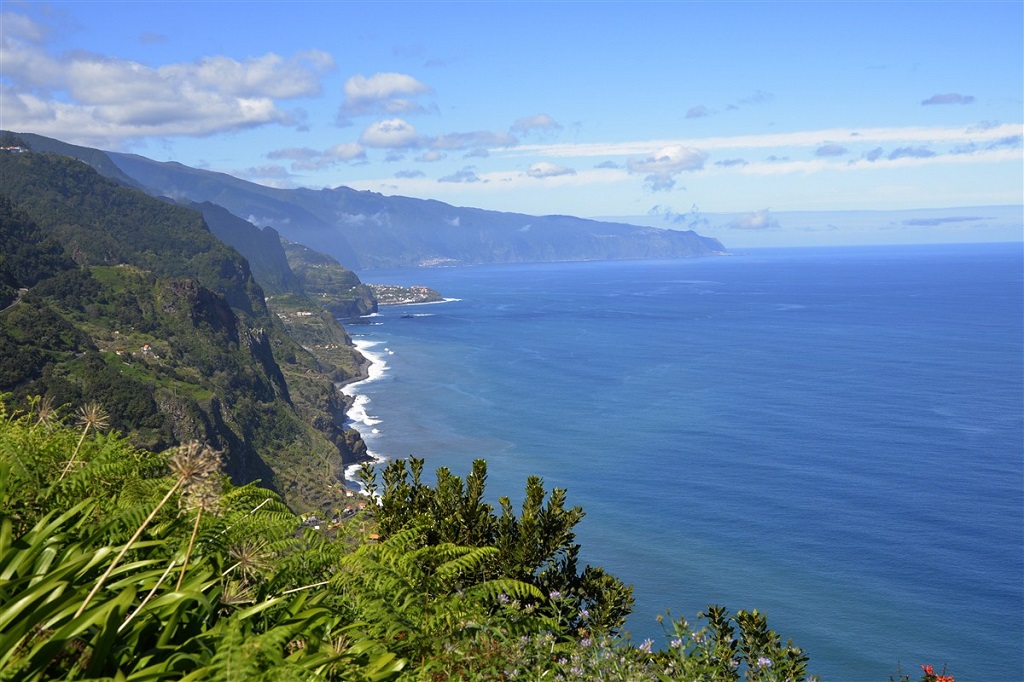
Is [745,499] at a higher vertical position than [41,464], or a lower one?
lower

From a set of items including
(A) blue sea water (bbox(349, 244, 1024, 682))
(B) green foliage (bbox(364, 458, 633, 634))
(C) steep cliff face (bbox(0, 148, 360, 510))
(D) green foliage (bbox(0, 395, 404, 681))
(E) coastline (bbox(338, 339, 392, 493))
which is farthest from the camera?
(E) coastline (bbox(338, 339, 392, 493))

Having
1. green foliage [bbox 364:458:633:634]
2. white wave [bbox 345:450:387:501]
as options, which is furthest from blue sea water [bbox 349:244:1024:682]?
green foliage [bbox 364:458:633:634]

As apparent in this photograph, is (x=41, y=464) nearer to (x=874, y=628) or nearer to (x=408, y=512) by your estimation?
(x=408, y=512)

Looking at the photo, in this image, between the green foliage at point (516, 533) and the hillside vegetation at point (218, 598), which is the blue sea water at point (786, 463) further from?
the hillside vegetation at point (218, 598)

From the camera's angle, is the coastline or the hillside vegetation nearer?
the hillside vegetation

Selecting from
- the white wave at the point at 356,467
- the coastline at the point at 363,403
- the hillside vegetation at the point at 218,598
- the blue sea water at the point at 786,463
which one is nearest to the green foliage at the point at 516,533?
the hillside vegetation at the point at 218,598

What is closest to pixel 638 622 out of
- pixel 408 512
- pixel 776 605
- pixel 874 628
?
pixel 776 605

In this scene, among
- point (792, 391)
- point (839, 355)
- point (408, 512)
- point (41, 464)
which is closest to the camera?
point (41, 464)

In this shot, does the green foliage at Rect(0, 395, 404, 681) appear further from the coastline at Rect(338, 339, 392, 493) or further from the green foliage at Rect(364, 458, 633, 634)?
the coastline at Rect(338, 339, 392, 493)

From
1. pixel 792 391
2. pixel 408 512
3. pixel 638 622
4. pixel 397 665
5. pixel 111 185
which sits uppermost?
pixel 111 185
